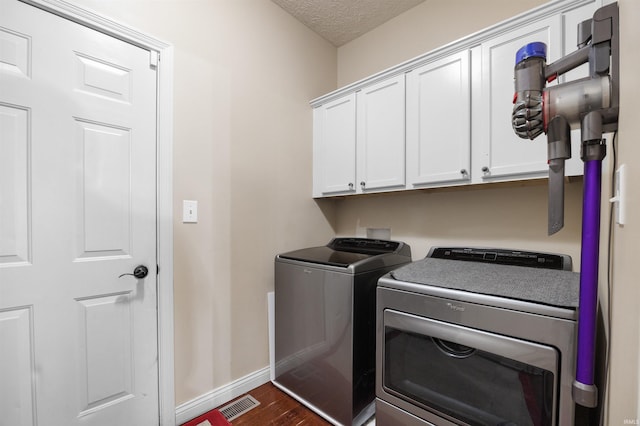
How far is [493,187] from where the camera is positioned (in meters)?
1.73

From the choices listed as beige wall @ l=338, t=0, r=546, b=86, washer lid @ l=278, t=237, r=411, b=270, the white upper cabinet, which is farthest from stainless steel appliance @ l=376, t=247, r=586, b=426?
beige wall @ l=338, t=0, r=546, b=86

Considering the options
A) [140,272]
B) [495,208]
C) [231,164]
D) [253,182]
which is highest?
[231,164]

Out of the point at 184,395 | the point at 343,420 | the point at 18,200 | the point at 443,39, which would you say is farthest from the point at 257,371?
the point at 443,39

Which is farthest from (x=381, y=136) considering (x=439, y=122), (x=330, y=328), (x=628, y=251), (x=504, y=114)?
(x=628, y=251)

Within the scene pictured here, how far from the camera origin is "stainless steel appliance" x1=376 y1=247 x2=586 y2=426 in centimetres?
97

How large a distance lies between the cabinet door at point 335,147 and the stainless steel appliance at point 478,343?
90 centimetres

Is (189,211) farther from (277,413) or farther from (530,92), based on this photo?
(530,92)

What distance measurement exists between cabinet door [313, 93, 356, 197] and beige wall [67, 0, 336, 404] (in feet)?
0.28

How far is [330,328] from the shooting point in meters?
1.67

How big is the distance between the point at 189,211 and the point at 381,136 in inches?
51.2

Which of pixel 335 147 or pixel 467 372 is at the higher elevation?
pixel 335 147

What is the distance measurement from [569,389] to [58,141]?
220 centimetres

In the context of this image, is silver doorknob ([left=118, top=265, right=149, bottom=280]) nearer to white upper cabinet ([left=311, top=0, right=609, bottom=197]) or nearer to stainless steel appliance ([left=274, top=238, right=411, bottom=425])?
stainless steel appliance ([left=274, top=238, right=411, bottom=425])

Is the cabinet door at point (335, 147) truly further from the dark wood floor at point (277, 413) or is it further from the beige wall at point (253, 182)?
the dark wood floor at point (277, 413)
